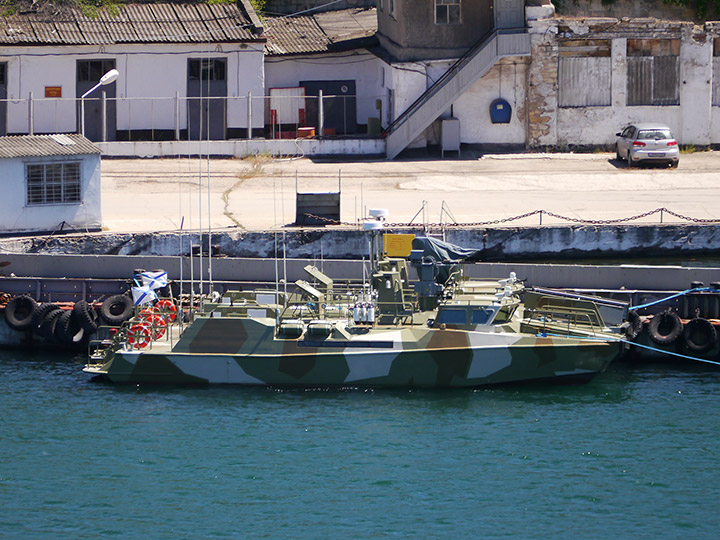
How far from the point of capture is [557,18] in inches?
1694

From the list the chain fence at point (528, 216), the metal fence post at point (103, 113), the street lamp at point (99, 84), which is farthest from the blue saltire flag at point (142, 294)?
the metal fence post at point (103, 113)

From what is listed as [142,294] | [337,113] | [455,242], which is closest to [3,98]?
[337,113]

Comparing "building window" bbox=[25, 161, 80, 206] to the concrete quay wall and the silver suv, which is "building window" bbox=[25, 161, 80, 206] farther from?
the silver suv

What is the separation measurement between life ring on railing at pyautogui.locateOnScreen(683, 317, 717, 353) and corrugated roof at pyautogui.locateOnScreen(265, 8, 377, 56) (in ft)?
70.8

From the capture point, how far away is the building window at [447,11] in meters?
44.1

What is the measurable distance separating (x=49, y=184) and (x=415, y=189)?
1106cm

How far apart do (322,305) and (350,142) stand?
1732 centimetres

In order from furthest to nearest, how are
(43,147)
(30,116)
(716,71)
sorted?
(716,71)
(30,116)
(43,147)

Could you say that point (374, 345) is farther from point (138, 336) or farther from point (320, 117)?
point (320, 117)

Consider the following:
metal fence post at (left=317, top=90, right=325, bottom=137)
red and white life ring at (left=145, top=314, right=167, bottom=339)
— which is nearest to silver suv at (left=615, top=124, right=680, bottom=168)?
metal fence post at (left=317, top=90, right=325, bottom=137)

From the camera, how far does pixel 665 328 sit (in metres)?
28.8

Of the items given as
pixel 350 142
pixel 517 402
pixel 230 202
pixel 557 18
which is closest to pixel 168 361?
pixel 517 402

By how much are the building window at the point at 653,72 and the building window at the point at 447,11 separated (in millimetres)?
5922

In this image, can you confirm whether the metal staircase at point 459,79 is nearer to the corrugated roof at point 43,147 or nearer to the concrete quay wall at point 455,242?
the concrete quay wall at point 455,242
